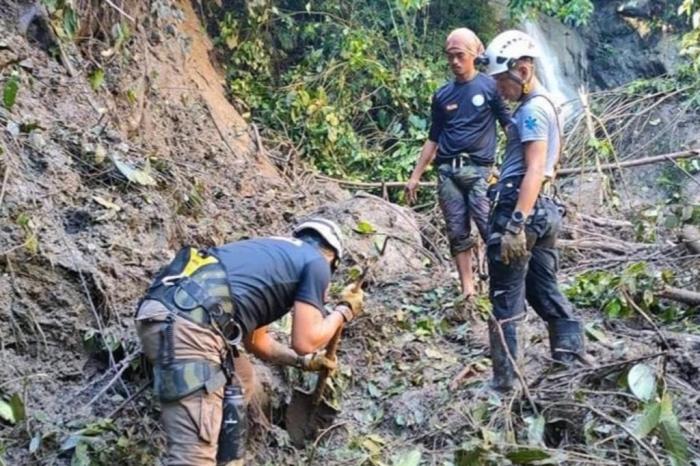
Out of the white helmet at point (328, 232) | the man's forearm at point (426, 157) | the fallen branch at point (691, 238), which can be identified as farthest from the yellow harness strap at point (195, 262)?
the fallen branch at point (691, 238)

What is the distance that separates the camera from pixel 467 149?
5.45 meters

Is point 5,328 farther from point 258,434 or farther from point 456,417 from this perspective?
point 456,417

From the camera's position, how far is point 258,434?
13.1ft

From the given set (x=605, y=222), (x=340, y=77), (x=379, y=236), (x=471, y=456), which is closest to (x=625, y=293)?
(x=379, y=236)

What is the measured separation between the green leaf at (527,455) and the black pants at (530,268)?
91 cm

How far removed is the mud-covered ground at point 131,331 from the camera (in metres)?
3.56

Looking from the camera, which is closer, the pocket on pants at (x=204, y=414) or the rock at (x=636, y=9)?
the pocket on pants at (x=204, y=414)

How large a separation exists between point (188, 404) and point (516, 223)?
5.76ft

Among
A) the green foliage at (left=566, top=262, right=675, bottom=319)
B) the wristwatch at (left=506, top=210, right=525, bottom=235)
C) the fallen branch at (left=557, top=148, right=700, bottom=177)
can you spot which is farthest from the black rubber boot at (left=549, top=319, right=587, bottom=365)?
the fallen branch at (left=557, top=148, right=700, bottom=177)

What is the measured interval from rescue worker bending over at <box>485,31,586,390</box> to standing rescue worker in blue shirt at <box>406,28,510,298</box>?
4.08 ft

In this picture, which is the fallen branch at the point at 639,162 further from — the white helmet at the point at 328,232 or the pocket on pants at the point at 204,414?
the pocket on pants at the point at 204,414

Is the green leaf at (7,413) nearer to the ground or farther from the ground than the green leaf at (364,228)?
farther from the ground

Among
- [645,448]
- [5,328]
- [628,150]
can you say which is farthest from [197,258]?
[628,150]

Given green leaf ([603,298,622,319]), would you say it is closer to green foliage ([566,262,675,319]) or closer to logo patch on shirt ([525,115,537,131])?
green foliage ([566,262,675,319])
